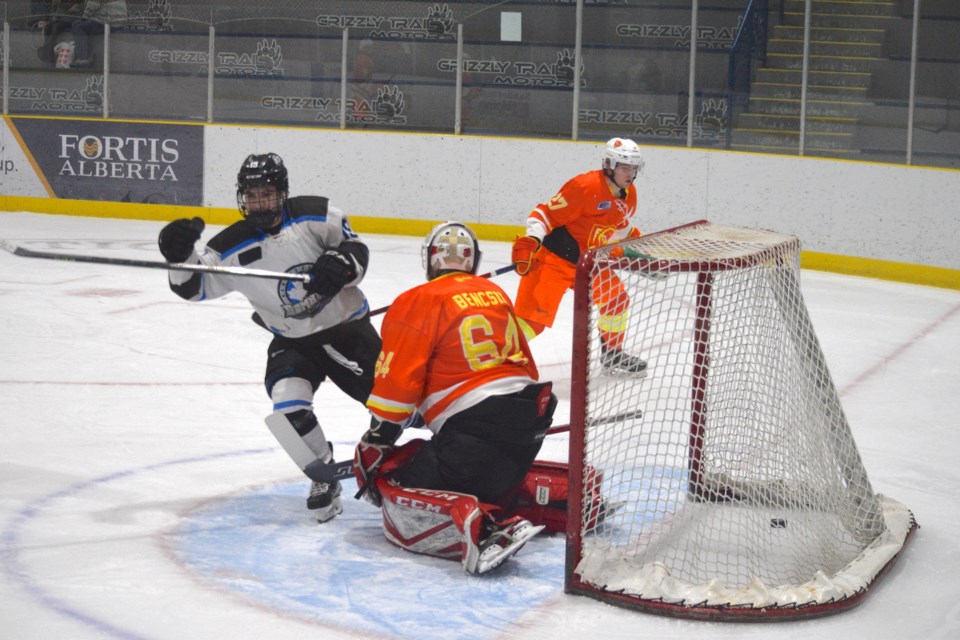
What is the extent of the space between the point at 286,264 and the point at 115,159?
7445mm

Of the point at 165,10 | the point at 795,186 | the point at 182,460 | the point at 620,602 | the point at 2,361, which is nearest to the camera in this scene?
the point at 620,602

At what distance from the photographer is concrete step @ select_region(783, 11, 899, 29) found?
334 inches

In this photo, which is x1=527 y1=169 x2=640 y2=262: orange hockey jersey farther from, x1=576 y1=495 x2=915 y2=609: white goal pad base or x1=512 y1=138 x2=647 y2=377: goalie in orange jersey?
x1=576 y1=495 x2=915 y2=609: white goal pad base

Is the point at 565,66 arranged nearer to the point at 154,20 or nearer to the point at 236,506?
the point at 154,20

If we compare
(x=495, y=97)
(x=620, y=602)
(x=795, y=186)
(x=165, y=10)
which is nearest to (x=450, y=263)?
(x=620, y=602)

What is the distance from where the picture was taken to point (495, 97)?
960cm

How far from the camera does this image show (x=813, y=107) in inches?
339

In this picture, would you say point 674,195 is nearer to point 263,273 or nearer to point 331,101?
point 331,101

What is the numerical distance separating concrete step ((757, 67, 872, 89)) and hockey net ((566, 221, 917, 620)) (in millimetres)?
5399

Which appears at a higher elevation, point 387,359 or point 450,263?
point 450,263

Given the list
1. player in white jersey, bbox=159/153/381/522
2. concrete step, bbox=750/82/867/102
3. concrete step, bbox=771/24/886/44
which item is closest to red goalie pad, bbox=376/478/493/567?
→ player in white jersey, bbox=159/153/381/522

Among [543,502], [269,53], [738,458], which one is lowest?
[543,502]

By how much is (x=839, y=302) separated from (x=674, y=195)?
2.00 m

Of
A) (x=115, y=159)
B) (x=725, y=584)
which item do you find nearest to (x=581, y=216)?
(x=725, y=584)
